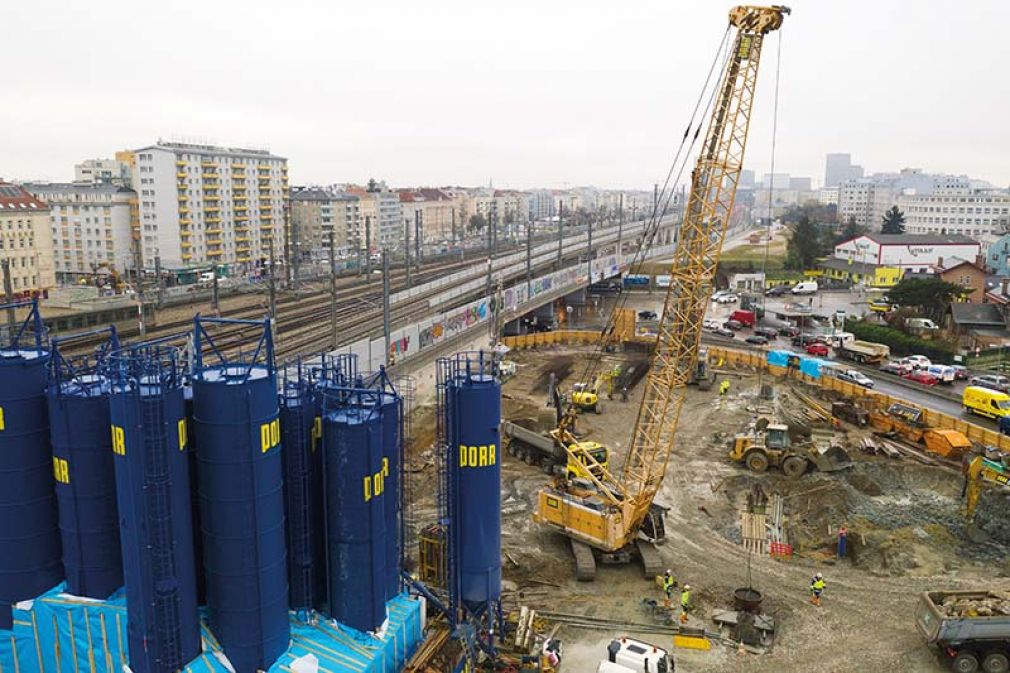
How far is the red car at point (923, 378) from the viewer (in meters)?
46.8

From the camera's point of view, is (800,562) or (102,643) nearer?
(102,643)

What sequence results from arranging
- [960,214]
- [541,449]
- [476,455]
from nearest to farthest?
[476,455], [541,449], [960,214]

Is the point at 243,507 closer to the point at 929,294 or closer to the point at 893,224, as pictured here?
the point at 929,294

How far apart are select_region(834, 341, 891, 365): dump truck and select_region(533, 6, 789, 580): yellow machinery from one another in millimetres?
30190

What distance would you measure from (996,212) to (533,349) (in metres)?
129

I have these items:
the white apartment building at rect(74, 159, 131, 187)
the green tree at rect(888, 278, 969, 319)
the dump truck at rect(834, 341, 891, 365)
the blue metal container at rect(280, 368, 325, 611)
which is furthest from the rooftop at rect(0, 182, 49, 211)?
the green tree at rect(888, 278, 969, 319)

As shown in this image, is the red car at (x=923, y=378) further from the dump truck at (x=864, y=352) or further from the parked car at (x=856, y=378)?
the dump truck at (x=864, y=352)

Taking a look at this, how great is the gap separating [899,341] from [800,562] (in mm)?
36851

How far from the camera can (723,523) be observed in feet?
91.6

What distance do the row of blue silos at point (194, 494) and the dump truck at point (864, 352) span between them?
43409mm

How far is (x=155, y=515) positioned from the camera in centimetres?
1416

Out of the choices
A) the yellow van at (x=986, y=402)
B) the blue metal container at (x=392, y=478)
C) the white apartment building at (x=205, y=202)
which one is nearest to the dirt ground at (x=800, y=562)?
the blue metal container at (x=392, y=478)

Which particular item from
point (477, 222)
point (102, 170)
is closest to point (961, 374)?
point (102, 170)

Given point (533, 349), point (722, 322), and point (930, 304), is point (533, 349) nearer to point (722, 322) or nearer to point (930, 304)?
point (722, 322)
